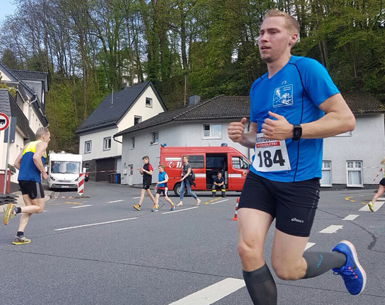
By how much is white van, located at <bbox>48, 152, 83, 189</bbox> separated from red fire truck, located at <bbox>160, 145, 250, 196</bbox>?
25.4ft

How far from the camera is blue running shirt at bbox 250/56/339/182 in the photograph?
2977mm

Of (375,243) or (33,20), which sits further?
(33,20)

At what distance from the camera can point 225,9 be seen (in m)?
41.5

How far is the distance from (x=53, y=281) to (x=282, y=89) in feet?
10.2

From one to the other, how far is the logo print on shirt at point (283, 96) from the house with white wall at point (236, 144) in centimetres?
3104

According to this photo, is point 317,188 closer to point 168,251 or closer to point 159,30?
point 168,251

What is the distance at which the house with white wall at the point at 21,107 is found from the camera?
908 inches

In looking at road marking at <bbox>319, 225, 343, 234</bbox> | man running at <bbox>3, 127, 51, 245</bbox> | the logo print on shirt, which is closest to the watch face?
the logo print on shirt

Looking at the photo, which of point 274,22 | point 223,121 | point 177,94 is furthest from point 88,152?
point 274,22

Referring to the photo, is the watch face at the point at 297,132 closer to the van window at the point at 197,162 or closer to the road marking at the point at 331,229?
the road marking at the point at 331,229

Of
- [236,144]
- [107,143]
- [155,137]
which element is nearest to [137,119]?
[107,143]

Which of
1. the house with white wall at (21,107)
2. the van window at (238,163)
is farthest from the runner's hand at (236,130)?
the van window at (238,163)

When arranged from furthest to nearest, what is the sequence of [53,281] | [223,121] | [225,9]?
[225,9] → [223,121] → [53,281]

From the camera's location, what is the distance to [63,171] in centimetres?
3105
